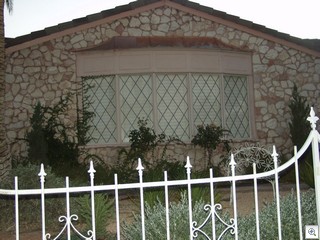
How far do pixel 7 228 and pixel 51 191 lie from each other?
3413 mm

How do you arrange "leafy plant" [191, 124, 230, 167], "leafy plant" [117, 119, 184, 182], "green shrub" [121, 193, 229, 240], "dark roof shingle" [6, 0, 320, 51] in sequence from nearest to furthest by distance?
"green shrub" [121, 193, 229, 240]
"leafy plant" [117, 119, 184, 182]
"dark roof shingle" [6, 0, 320, 51]
"leafy plant" [191, 124, 230, 167]

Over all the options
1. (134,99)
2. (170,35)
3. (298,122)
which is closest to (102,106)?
(134,99)

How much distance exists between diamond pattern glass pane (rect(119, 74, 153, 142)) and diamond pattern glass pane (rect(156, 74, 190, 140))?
27 centimetres

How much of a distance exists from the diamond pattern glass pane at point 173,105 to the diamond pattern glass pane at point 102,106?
3.86 ft

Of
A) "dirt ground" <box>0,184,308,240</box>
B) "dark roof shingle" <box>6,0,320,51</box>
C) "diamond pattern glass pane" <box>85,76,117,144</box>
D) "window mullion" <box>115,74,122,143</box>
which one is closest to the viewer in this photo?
"dirt ground" <box>0,184,308,240</box>

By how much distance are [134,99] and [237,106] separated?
107 inches

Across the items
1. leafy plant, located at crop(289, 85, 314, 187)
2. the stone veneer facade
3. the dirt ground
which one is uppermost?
the stone veneer facade

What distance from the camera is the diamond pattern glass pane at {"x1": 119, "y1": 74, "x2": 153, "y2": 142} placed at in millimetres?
14141

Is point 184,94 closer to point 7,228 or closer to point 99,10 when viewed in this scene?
point 99,10

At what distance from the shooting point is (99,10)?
1426cm

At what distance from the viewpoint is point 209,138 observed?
13.9 meters

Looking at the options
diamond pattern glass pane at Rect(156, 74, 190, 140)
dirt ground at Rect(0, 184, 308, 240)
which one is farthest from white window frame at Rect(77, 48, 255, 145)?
dirt ground at Rect(0, 184, 308, 240)

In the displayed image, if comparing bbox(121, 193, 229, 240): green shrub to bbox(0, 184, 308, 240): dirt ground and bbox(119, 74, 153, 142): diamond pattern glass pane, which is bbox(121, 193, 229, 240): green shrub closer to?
bbox(0, 184, 308, 240): dirt ground

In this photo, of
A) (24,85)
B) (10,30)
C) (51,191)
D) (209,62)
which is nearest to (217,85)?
(209,62)
